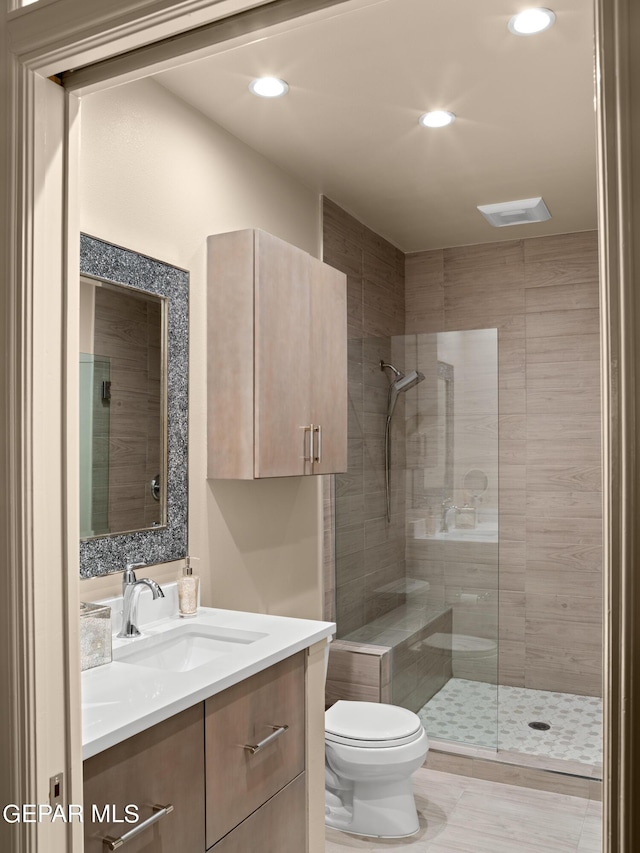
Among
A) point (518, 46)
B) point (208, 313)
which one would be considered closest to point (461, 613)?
point (208, 313)

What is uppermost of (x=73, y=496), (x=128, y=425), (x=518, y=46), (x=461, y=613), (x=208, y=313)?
(x=518, y=46)

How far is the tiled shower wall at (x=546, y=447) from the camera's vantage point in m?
3.92

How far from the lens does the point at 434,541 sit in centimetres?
338

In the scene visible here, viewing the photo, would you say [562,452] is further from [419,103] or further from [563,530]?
[419,103]

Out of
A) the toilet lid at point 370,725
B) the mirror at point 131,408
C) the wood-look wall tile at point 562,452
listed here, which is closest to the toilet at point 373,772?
the toilet lid at point 370,725

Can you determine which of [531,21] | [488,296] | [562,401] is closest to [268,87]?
[531,21]

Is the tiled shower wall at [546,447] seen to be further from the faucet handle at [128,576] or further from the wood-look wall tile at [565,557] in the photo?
the faucet handle at [128,576]

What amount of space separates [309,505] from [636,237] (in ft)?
8.55

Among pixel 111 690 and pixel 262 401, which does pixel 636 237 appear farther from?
pixel 262 401

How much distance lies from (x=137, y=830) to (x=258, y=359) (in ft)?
4.73

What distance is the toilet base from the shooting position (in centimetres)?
260

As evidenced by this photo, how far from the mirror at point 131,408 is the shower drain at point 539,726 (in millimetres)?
2148

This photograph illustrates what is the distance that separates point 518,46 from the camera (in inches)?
82.2

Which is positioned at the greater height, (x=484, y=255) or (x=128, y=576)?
(x=484, y=255)
